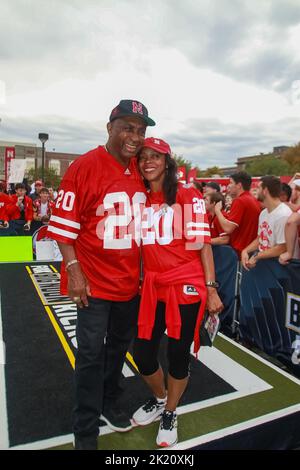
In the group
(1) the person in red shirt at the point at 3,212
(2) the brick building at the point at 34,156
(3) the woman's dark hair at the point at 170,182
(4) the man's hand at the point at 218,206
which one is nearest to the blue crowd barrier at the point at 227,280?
(4) the man's hand at the point at 218,206

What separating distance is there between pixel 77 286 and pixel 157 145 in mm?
1022

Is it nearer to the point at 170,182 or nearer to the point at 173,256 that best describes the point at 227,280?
the point at 173,256

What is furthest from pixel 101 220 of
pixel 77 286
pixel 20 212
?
pixel 20 212

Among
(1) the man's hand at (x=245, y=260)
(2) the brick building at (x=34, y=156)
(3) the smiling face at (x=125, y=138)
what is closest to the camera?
(3) the smiling face at (x=125, y=138)

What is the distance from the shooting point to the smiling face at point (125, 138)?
2047mm

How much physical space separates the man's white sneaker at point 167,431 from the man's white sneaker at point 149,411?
18cm

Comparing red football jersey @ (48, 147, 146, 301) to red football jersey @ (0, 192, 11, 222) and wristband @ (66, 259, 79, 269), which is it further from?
red football jersey @ (0, 192, 11, 222)

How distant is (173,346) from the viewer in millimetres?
2086

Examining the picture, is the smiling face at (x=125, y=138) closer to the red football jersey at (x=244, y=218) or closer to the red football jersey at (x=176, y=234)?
the red football jersey at (x=176, y=234)

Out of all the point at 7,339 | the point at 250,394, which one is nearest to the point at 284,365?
the point at 250,394

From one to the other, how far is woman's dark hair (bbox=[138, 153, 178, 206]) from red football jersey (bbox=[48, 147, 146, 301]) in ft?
0.57

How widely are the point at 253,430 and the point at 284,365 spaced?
127 cm

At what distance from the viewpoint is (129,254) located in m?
2.07
